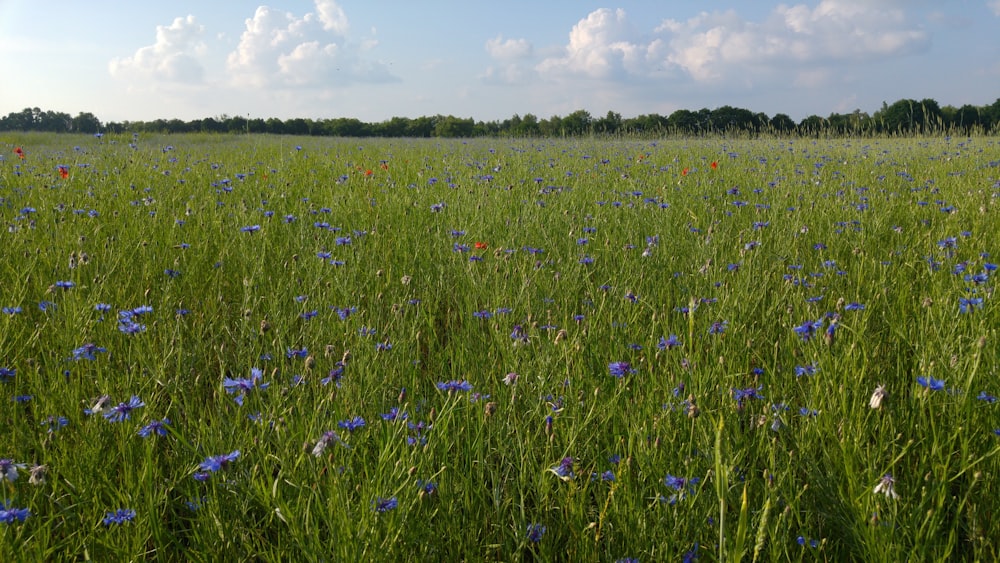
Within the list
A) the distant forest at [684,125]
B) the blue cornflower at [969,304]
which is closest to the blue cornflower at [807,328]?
the blue cornflower at [969,304]

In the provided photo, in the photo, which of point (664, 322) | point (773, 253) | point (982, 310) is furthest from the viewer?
point (773, 253)

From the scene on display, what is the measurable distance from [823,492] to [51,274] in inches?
112

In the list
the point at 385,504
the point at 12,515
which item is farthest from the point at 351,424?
the point at 12,515

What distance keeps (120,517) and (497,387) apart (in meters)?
0.96

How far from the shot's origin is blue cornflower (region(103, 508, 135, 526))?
1.23 meters

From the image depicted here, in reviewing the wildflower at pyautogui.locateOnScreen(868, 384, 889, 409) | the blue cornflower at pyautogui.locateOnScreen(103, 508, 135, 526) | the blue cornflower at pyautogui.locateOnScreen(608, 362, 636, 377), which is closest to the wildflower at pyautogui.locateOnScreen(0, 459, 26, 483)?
the blue cornflower at pyautogui.locateOnScreen(103, 508, 135, 526)

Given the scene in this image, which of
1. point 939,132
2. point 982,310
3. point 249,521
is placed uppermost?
point 939,132

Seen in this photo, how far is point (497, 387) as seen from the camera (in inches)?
72.5

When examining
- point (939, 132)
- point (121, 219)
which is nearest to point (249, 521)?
point (121, 219)

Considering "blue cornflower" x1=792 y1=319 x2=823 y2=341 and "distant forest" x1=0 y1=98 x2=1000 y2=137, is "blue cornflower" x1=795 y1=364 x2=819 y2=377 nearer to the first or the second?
"blue cornflower" x1=792 y1=319 x2=823 y2=341

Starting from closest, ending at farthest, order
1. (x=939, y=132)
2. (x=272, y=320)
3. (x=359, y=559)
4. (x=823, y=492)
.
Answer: (x=359, y=559) < (x=823, y=492) < (x=272, y=320) < (x=939, y=132)

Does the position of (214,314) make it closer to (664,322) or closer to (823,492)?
(664,322)

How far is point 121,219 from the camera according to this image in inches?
141

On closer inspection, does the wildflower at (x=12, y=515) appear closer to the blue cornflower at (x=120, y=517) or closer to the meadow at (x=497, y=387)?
the meadow at (x=497, y=387)
